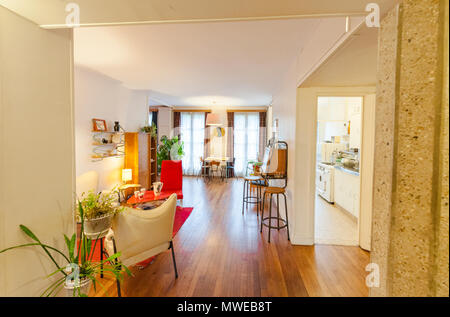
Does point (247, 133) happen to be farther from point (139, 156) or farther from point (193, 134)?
point (139, 156)

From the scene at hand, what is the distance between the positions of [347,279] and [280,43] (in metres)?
2.85

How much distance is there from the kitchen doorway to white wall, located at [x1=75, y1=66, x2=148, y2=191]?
429 cm

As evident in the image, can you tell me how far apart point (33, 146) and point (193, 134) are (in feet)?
24.2

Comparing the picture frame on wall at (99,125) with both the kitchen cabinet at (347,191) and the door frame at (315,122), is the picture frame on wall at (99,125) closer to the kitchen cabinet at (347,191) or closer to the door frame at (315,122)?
the door frame at (315,122)

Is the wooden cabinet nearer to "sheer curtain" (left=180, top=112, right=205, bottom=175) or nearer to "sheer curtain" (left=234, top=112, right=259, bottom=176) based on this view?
"sheer curtain" (left=180, top=112, right=205, bottom=175)

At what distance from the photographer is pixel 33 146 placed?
115 cm

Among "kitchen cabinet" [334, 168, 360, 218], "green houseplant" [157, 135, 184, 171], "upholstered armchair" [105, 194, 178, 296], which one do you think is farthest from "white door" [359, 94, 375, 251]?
"green houseplant" [157, 135, 184, 171]

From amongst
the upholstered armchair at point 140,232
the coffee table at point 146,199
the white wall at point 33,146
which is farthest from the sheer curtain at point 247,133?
the white wall at point 33,146

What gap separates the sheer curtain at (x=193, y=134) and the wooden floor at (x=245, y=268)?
195 inches

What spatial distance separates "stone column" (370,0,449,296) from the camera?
29.8 inches

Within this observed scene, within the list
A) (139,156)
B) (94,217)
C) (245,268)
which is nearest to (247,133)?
(139,156)

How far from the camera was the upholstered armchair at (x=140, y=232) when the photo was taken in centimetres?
189

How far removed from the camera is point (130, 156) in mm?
5266
